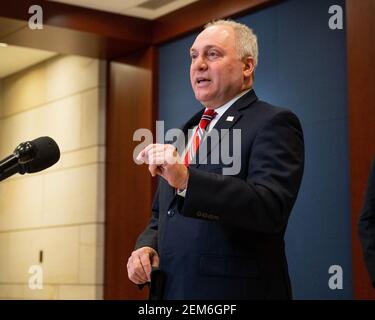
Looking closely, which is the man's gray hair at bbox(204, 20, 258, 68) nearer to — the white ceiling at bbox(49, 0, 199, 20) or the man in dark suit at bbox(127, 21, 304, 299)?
the man in dark suit at bbox(127, 21, 304, 299)

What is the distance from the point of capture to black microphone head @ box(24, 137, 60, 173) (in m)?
1.68

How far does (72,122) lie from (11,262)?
187 cm

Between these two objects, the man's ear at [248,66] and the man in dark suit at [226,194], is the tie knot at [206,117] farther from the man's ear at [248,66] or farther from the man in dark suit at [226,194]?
the man's ear at [248,66]

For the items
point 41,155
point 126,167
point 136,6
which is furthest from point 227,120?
point 126,167

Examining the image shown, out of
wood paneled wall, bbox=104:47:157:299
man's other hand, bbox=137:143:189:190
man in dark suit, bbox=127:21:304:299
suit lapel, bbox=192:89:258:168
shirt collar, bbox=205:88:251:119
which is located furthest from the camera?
wood paneled wall, bbox=104:47:157:299

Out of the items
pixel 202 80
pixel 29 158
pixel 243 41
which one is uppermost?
pixel 243 41

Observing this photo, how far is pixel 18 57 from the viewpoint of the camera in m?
7.31

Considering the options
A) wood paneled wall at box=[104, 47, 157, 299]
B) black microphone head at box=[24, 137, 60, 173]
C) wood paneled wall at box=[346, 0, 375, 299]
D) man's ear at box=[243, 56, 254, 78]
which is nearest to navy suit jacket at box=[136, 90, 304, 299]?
man's ear at box=[243, 56, 254, 78]

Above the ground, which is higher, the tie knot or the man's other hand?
the tie knot

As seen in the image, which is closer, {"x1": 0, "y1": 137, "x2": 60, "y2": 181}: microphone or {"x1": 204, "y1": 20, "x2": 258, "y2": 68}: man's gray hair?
{"x1": 0, "y1": 137, "x2": 60, "y2": 181}: microphone

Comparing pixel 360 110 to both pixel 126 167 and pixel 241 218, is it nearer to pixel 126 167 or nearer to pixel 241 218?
pixel 241 218

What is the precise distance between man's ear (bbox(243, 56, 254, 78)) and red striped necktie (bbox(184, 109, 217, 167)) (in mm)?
180

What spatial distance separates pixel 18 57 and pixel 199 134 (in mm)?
5394

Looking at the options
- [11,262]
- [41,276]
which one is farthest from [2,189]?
[41,276]
